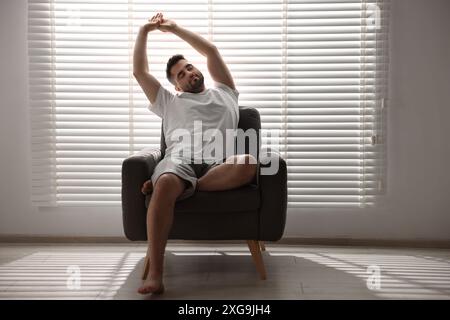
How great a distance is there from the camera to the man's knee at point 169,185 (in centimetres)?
245

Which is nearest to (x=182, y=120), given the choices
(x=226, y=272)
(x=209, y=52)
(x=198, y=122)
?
(x=198, y=122)

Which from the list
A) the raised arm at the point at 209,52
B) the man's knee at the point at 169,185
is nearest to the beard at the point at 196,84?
the raised arm at the point at 209,52

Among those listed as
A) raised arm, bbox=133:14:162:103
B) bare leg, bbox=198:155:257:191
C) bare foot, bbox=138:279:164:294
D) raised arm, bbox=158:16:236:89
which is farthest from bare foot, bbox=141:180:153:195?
raised arm, bbox=158:16:236:89

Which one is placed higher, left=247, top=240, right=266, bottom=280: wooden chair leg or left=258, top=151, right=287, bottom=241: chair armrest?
left=258, top=151, right=287, bottom=241: chair armrest

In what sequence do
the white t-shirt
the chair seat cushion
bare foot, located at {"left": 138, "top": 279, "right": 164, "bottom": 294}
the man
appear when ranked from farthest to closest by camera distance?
the white t-shirt, the chair seat cushion, the man, bare foot, located at {"left": 138, "top": 279, "right": 164, "bottom": 294}

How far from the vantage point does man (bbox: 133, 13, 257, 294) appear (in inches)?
95.7

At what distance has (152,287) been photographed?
233cm

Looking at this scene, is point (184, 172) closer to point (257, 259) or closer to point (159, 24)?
point (257, 259)

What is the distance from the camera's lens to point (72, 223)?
3465mm

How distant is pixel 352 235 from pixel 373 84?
37.5 inches

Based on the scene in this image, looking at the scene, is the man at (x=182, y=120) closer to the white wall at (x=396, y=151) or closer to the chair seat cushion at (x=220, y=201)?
the chair seat cushion at (x=220, y=201)

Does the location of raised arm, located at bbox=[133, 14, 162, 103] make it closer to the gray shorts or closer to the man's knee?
the gray shorts

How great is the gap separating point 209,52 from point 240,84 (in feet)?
1.23
